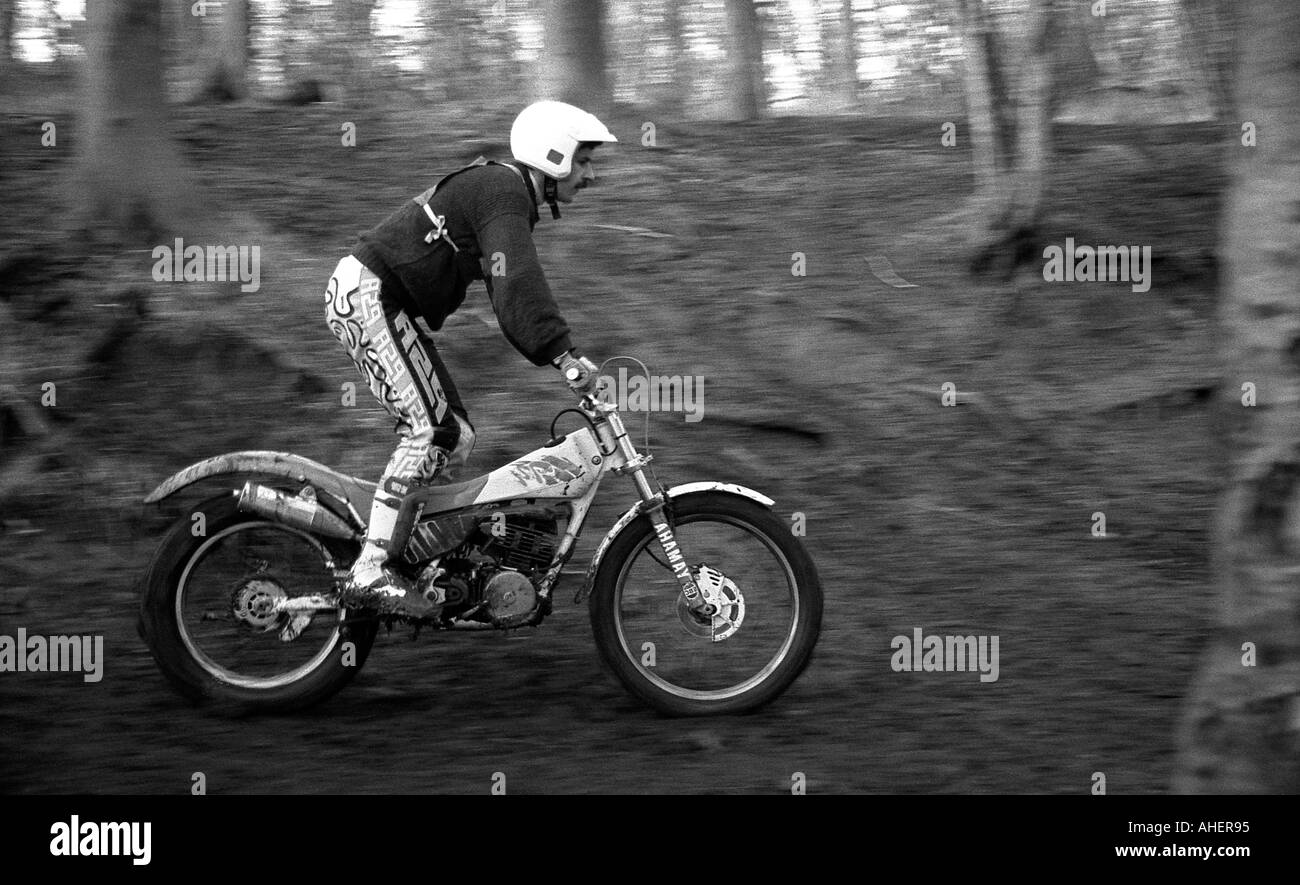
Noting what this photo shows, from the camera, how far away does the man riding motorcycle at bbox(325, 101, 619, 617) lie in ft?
17.3

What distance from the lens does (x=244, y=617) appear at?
5488 millimetres

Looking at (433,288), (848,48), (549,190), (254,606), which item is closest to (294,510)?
(254,606)

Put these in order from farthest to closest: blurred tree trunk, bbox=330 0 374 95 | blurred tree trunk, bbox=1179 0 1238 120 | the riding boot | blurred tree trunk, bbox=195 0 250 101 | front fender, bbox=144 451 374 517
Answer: blurred tree trunk, bbox=330 0 374 95 → blurred tree trunk, bbox=195 0 250 101 → blurred tree trunk, bbox=1179 0 1238 120 → front fender, bbox=144 451 374 517 → the riding boot

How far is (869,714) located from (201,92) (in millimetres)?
9430

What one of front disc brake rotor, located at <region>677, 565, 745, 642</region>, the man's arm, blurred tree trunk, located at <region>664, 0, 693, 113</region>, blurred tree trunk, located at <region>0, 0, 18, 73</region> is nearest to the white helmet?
the man's arm

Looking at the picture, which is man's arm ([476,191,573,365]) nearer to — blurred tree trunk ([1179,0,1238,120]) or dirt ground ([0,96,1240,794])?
dirt ground ([0,96,1240,794])

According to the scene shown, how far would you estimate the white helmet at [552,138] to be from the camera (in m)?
5.36

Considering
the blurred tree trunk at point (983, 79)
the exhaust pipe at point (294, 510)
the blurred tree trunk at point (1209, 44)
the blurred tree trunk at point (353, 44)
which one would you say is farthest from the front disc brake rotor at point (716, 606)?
the blurred tree trunk at point (353, 44)

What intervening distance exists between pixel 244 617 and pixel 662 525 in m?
1.71

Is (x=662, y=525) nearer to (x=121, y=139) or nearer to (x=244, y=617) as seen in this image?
(x=244, y=617)

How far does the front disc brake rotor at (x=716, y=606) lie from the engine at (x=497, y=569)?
0.59 metres

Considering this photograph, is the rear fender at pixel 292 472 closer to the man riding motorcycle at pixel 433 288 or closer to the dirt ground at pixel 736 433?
the man riding motorcycle at pixel 433 288

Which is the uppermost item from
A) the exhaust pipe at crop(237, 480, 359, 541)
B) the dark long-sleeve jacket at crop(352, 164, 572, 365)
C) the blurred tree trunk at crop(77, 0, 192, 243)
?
the blurred tree trunk at crop(77, 0, 192, 243)

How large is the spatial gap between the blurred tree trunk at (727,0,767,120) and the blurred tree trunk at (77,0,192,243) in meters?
5.97
